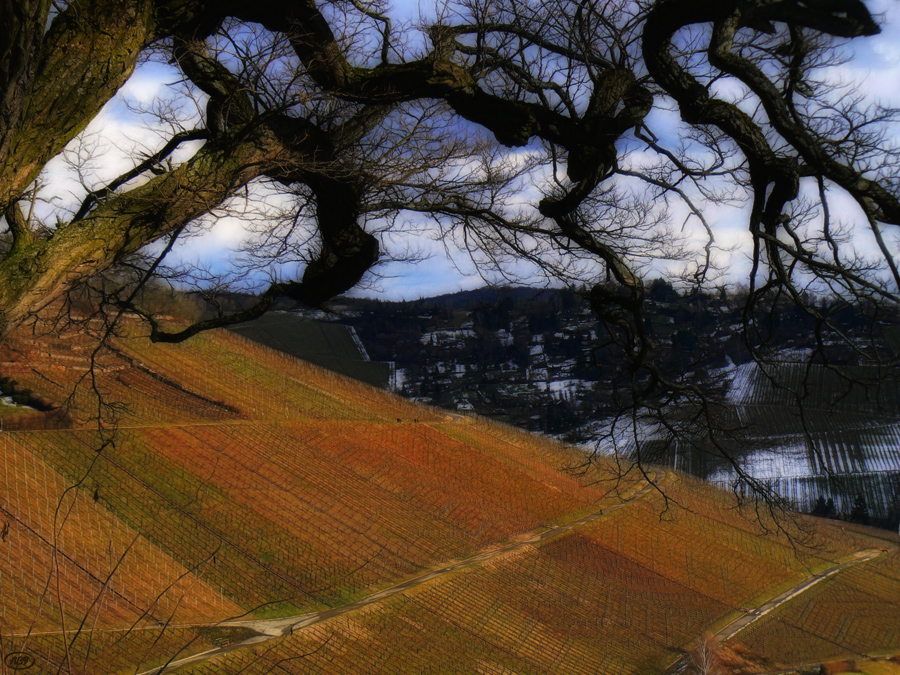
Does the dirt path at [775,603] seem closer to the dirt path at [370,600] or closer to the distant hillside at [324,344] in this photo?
the dirt path at [370,600]

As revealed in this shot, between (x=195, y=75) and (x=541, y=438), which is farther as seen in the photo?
(x=541, y=438)

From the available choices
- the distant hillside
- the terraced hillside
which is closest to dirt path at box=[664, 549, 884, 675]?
the terraced hillside

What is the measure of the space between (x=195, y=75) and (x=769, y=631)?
18401 millimetres

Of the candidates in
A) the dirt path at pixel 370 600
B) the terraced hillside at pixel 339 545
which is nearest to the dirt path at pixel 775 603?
the terraced hillside at pixel 339 545

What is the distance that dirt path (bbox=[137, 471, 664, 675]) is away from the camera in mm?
9367

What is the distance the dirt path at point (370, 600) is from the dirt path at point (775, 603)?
3475 mm

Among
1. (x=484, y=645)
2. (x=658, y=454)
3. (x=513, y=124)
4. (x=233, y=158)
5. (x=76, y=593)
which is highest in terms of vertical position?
(x=513, y=124)

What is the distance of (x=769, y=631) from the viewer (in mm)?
17266

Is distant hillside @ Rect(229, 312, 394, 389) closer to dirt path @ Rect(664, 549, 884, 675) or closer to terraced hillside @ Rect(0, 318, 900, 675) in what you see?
terraced hillside @ Rect(0, 318, 900, 675)

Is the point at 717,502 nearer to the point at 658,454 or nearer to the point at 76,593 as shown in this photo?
the point at 76,593

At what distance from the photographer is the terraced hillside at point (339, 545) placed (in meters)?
10.3

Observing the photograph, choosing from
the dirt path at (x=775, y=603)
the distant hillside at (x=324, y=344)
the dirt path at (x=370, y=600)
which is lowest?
the dirt path at (x=775, y=603)

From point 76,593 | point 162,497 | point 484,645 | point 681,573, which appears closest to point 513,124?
point 76,593

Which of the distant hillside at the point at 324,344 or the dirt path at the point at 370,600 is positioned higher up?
the distant hillside at the point at 324,344
